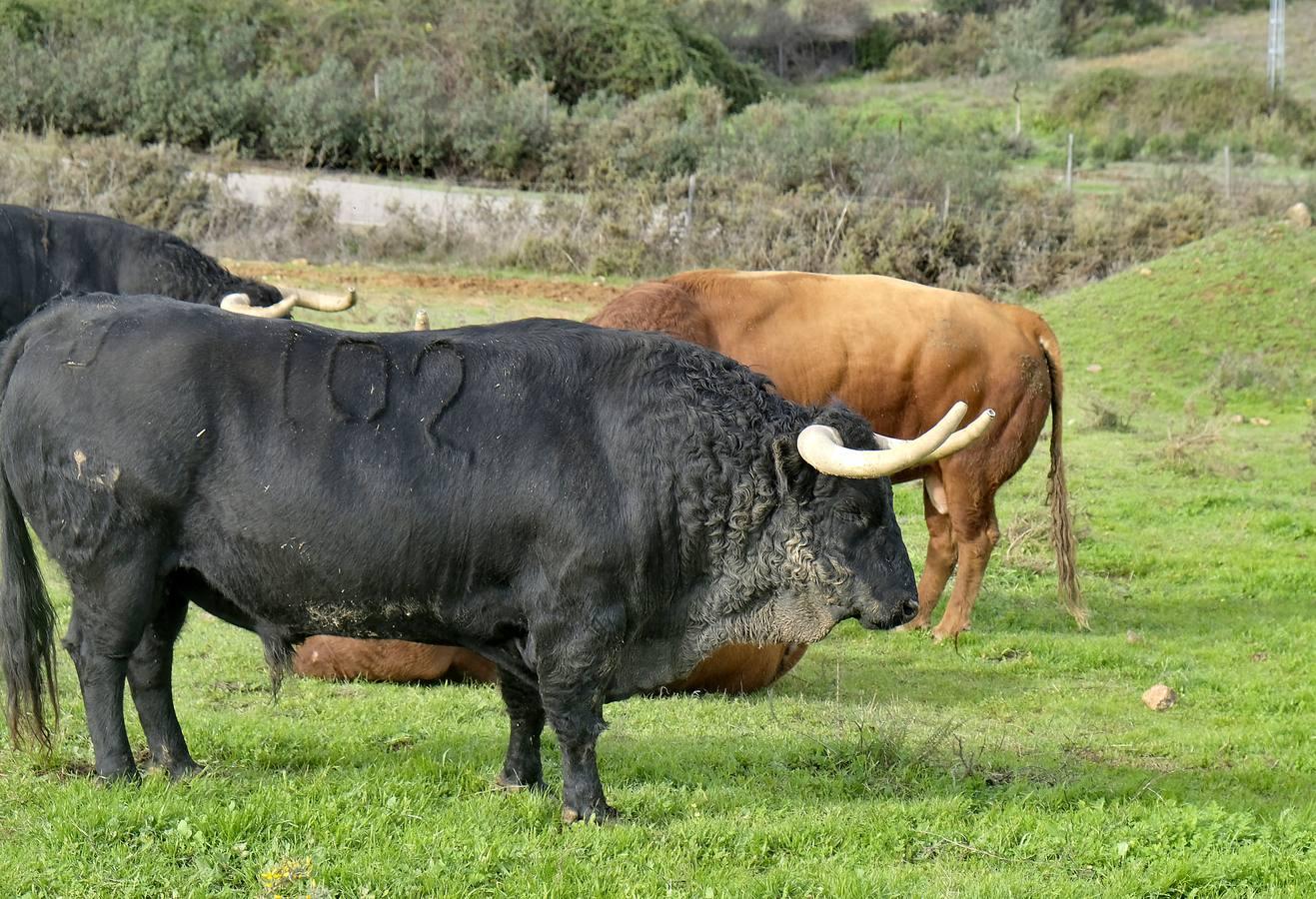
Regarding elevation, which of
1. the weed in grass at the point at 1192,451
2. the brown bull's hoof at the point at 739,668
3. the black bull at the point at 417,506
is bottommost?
the weed in grass at the point at 1192,451

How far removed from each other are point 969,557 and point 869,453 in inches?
195

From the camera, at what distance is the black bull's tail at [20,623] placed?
5.60 metres

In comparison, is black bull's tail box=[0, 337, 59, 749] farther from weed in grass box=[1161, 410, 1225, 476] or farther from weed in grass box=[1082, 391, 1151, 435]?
weed in grass box=[1082, 391, 1151, 435]

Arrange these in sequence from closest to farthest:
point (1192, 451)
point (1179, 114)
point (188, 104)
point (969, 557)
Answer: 1. point (969, 557)
2. point (1192, 451)
3. point (188, 104)
4. point (1179, 114)

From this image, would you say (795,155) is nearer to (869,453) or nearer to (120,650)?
(869,453)

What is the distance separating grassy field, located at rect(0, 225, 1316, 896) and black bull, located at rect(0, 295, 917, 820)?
17.5 inches

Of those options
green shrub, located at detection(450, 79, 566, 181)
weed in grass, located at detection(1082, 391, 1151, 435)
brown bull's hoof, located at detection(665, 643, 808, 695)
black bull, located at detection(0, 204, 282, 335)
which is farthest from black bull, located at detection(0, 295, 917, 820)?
green shrub, located at detection(450, 79, 566, 181)

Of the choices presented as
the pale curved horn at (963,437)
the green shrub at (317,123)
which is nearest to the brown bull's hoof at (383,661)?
the pale curved horn at (963,437)

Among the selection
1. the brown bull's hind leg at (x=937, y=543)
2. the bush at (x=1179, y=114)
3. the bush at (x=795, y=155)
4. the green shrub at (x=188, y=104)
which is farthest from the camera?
the bush at (x=1179, y=114)

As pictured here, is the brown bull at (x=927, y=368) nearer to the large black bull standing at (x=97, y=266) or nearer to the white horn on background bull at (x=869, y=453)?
the large black bull standing at (x=97, y=266)

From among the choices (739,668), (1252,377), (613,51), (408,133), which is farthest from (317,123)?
(739,668)

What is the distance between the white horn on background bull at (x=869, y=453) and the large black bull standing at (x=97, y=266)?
613 cm

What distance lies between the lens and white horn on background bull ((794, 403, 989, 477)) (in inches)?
205

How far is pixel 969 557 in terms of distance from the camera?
1002 cm
